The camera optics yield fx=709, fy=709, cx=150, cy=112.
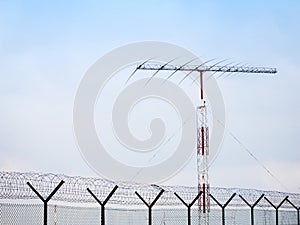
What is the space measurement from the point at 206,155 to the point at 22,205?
3990 cm

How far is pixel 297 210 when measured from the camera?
34.8 metres

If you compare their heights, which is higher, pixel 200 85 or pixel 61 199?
pixel 200 85

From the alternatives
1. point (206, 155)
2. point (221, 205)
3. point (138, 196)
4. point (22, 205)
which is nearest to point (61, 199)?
point (22, 205)

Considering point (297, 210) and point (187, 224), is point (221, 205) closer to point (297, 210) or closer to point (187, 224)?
point (187, 224)

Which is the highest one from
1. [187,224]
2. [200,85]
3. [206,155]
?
[200,85]

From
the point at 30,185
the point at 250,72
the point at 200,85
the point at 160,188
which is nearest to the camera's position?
the point at 30,185

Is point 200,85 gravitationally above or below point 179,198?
above

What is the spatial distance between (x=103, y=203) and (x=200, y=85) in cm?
3712

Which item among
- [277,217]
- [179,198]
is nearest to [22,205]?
[179,198]

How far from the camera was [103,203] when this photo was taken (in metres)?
23.4

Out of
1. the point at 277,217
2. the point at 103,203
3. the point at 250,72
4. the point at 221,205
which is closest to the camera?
the point at 103,203

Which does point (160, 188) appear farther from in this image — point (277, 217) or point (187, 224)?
point (277, 217)

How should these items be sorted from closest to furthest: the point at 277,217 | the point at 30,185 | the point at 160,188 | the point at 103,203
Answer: the point at 30,185, the point at 103,203, the point at 160,188, the point at 277,217

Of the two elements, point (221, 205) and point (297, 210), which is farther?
point (297, 210)
